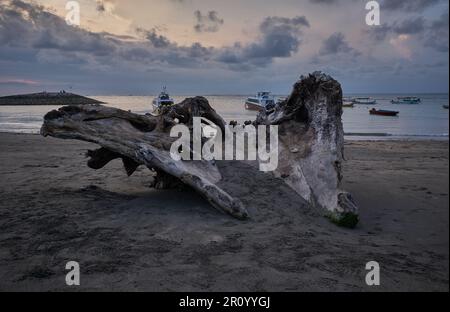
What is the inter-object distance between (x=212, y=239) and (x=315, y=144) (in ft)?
9.84

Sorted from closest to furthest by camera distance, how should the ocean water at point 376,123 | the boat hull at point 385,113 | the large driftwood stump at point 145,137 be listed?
1. the large driftwood stump at point 145,137
2. the ocean water at point 376,123
3. the boat hull at point 385,113

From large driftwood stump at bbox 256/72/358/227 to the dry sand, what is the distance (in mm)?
265

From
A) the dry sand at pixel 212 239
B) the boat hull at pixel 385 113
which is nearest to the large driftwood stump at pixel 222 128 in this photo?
the dry sand at pixel 212 239

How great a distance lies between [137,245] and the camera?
4.53 m

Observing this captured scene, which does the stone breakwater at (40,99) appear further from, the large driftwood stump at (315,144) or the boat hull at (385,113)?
the large driftwood stump at (315,144)

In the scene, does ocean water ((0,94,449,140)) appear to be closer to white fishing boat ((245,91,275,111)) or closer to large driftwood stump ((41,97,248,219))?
large driftwood stump ((41,97,248,219))

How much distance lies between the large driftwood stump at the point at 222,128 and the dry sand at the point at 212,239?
292 mm

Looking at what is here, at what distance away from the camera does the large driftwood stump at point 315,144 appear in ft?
19.0

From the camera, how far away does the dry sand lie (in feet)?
11.7

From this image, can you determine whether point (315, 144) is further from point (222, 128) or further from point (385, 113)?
point (385, 113)

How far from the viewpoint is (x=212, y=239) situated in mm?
4719
